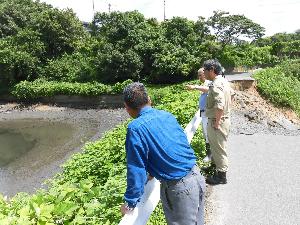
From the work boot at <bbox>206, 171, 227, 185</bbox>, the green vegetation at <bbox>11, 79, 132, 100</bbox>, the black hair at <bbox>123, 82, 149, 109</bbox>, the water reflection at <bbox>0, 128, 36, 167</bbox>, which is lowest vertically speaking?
the water reflection at <bbox>0, 128, 36, 167</bbox>

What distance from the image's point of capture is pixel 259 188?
589 cm

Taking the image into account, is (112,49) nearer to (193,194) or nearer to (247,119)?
(247,119)

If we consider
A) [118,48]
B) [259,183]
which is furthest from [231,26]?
[259,183]

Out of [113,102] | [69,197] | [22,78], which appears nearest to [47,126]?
[113,102]

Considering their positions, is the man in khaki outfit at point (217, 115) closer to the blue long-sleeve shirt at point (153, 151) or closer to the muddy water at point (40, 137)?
the blue long-sleeve shirt at point (153, 151)

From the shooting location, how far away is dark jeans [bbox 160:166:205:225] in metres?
3.34

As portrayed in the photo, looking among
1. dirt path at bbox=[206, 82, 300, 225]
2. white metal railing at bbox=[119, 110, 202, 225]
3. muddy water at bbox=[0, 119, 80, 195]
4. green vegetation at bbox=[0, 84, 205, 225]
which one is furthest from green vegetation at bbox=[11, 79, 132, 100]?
white metal railing at bbox=[119, 110, 202, 225]

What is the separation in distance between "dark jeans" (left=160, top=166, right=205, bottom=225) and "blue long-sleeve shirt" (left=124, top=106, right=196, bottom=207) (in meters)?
0.08

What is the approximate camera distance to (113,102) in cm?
2691

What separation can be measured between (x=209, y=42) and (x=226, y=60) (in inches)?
118

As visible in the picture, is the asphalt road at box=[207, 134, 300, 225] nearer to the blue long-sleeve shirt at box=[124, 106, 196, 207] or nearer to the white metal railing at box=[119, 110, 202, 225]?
the white metal railing at box=[119, 110, 202, 225]

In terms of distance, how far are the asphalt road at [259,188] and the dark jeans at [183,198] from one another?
1540 mm

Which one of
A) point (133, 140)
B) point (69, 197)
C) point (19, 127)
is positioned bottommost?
point (19, 127)

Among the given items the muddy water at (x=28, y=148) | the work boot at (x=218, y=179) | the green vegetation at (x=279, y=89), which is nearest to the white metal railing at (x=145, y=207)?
the work boot at (x=218, y=179)
